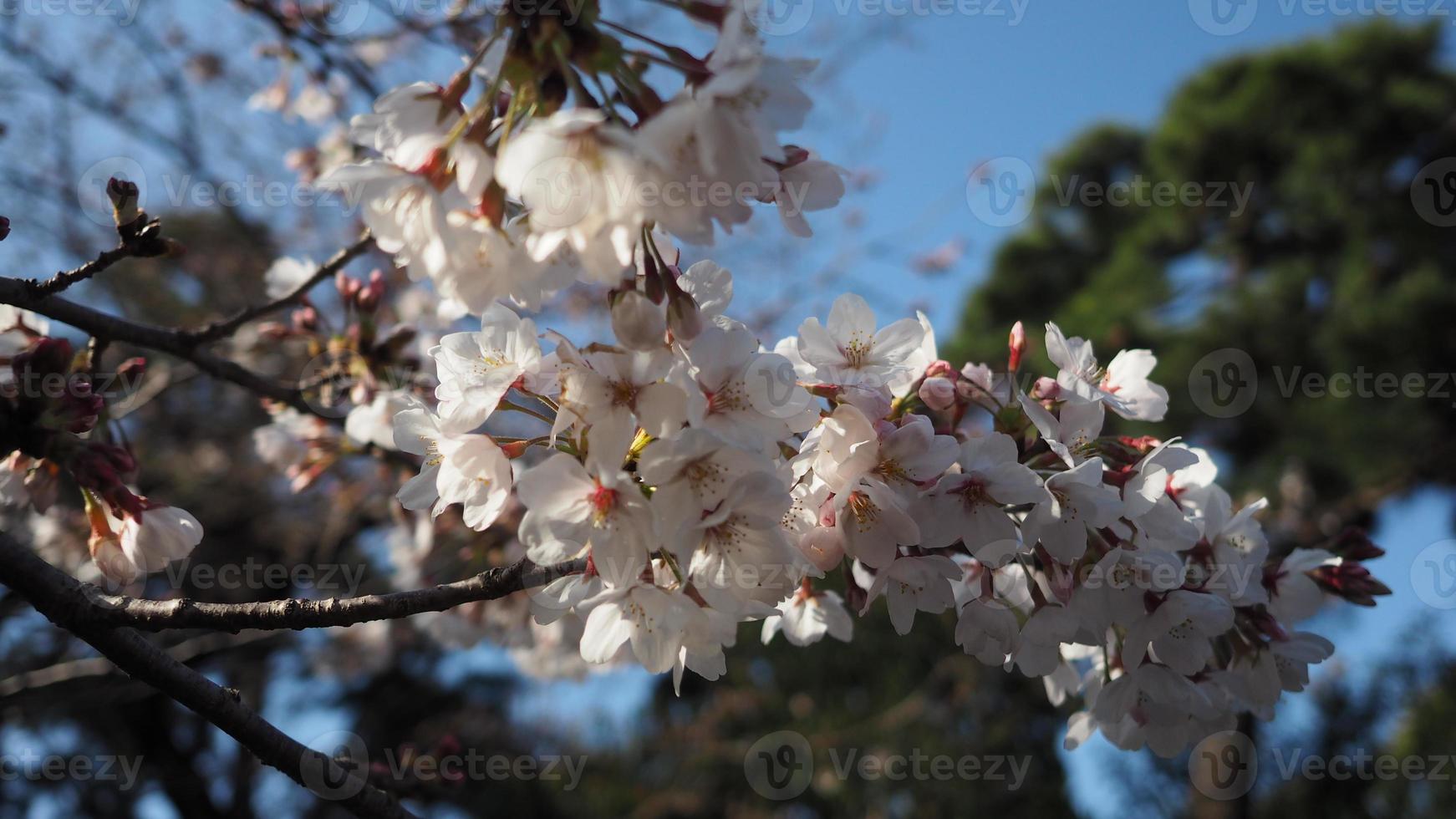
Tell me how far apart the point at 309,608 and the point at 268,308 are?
2.83 feet

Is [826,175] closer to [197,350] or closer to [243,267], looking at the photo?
[197,350]

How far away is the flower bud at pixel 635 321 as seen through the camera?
0.77m

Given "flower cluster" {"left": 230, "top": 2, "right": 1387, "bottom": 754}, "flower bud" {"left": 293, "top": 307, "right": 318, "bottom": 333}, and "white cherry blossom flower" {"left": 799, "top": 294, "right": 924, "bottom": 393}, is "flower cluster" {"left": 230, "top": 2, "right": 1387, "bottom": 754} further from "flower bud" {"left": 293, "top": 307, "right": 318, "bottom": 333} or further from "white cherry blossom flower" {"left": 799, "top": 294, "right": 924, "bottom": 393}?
"flower bud" {"left": 293, "top": 307, "right": 318, "bottom": 333}

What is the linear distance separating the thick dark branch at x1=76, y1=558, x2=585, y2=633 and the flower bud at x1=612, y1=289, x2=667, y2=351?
302 millimetres

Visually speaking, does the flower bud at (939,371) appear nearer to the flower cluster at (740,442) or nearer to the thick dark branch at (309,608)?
the flower cluster at (740,442)

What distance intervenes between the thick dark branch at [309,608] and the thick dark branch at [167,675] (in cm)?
2


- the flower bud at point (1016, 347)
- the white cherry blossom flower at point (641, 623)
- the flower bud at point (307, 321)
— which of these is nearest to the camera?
the white cherry blossom flower at point (641, 623)

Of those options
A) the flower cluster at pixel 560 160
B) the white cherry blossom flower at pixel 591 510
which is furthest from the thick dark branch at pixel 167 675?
the flower cluster at pixel 560 160

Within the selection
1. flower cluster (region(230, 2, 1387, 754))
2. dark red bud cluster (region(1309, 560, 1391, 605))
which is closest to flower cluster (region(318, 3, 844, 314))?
flower cluster (region(230, 2, 1387, 754))

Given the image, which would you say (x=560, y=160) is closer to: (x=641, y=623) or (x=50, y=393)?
(x=641, y=623)

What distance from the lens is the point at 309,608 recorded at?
0.95m

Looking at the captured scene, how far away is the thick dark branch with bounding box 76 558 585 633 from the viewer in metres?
0.91

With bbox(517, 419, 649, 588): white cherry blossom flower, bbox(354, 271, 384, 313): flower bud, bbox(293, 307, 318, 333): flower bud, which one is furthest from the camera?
bbox(293, 307, 318, 333): flower bud

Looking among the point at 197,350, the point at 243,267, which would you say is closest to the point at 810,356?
the point at 197,350
